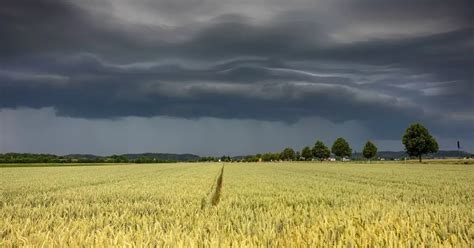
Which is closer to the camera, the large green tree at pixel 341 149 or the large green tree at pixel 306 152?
the large green tree at pixel 341 149

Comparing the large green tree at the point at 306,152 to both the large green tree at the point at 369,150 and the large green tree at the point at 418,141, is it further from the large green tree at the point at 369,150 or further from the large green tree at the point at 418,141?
the large green tree at the point at 418,141

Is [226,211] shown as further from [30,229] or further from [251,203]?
[30,229]

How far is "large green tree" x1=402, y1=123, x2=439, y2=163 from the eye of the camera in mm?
88312

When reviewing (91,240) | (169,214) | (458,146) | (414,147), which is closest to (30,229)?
(91,240)

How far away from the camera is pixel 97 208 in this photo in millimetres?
10000

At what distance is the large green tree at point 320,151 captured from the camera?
15788 cm

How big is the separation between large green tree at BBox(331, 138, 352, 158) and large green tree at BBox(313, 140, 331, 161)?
39.2 feet

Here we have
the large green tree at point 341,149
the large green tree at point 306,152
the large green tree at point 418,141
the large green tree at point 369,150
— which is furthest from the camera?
the large green tree at point 306,152

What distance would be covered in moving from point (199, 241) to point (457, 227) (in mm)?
4482

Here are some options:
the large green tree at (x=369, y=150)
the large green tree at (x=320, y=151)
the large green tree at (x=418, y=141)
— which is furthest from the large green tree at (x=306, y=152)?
the large green tree at (x=418, y=141)

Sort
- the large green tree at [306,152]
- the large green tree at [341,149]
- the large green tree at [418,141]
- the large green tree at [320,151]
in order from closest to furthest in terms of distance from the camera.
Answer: the large green tree at [418,141] < the large green tree at [341,149] < the large green tree at [320,151] < the large green tree at [306,152]

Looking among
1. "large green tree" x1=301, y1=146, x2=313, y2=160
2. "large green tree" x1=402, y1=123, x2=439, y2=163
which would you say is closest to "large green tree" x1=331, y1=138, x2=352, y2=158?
"large green tree" x1=301, y1=146, x2=313, y2=160

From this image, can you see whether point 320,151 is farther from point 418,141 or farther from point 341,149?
point 418,141

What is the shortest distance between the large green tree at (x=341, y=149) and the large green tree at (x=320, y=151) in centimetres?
1196
